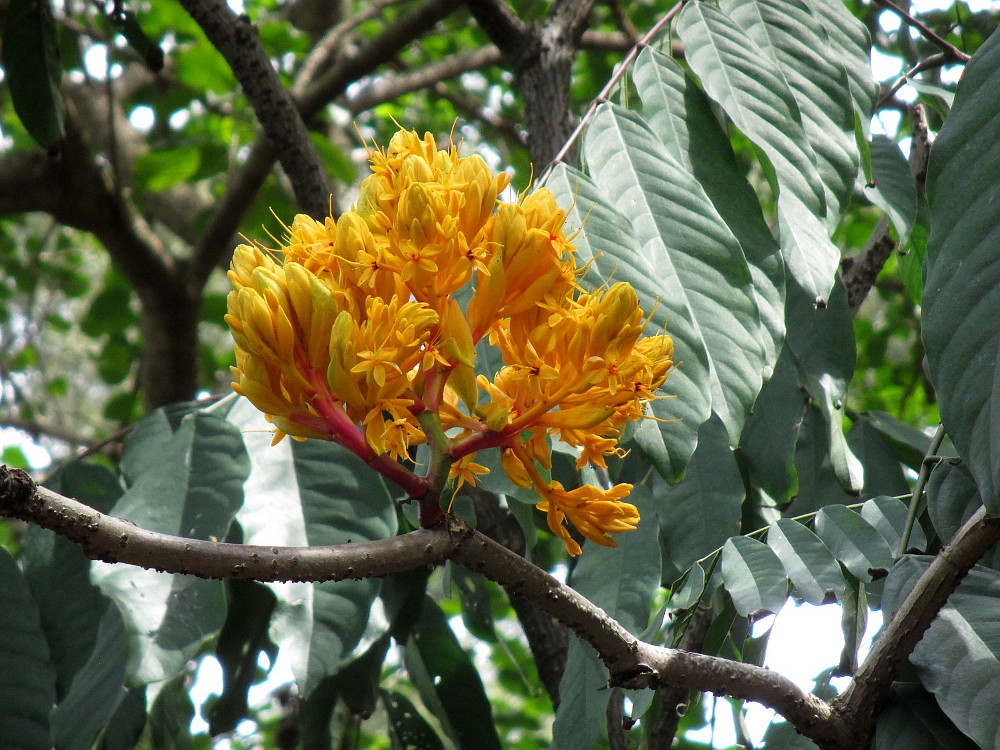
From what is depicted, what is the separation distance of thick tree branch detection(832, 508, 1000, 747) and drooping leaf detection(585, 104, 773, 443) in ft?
1.04

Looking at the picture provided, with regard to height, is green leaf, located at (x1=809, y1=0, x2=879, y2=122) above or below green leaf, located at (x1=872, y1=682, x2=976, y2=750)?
above

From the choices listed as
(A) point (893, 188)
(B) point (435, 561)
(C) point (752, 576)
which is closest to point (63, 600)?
(B) point (435, 561)

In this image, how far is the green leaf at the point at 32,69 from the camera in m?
2.38

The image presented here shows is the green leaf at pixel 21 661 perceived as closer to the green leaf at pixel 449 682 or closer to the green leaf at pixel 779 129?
the green leaf at pixel 449 682

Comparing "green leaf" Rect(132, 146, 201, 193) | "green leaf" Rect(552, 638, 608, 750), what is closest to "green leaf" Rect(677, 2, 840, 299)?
"green leaf" Rect(552, 638, 608, 750)

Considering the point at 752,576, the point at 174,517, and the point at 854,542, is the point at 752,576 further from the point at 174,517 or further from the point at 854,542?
the point at 174,517

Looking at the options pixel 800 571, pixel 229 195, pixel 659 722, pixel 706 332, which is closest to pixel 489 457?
pixel 706 332

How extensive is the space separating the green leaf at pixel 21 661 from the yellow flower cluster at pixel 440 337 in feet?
3.22

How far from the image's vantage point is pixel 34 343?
19.2 feet

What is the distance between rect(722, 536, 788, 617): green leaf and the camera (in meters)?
1.23

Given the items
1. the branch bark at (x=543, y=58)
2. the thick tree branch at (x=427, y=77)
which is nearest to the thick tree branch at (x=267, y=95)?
the branch bark at (x=543, y=58)

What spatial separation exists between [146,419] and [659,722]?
1347 mm

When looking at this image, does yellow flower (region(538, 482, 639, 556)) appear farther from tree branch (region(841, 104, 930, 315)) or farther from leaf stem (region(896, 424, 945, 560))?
tree branch (region(841, 104, 930, 315))

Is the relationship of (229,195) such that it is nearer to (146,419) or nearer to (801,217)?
(146,419)
